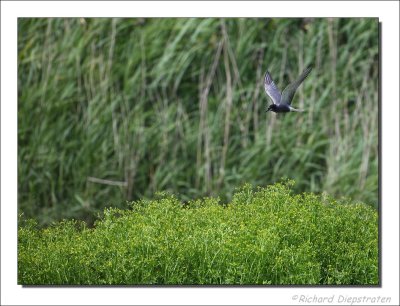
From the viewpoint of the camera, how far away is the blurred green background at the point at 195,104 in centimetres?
518

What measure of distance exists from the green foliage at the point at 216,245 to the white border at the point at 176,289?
0.16ft

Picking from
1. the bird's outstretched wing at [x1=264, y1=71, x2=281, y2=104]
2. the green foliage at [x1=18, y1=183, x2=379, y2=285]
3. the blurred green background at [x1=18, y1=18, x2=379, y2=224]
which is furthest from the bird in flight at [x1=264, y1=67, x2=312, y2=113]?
the green foliage at [x1=18, y1=183, x2=379, y2=285]

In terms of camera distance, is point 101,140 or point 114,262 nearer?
point 114,262

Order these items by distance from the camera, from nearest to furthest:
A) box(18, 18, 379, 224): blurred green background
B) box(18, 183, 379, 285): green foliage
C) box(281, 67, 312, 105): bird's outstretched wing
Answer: box(18, 183, 379, 285): green foliage < box(281, 67, 312, 105): bird's outstretched wing < box(18, 18, 379, 224): blurred green background

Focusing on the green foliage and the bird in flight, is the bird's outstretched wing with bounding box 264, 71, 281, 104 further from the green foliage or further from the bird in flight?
Answer: the green foliage

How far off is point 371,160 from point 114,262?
136 centimetres

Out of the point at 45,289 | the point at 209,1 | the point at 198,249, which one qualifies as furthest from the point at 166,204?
the point at 209,1

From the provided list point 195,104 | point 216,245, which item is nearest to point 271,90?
point 195,104

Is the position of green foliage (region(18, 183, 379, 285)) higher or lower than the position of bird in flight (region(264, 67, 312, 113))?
lower

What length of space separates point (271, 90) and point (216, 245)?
2.73ft

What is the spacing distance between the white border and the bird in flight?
31 cm

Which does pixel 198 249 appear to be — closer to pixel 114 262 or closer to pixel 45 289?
pixel 114 262

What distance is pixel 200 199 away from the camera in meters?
5.04

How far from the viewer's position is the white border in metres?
4.61
